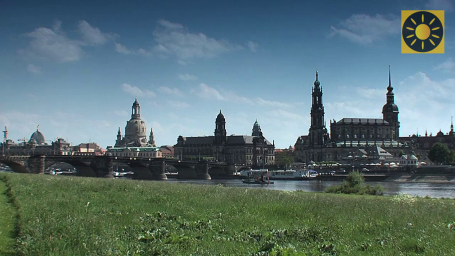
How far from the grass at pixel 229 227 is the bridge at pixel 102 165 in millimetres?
94178

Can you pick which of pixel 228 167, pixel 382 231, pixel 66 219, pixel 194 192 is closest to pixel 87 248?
pixel 66 219

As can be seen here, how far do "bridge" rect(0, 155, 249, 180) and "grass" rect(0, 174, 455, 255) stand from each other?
9418cm

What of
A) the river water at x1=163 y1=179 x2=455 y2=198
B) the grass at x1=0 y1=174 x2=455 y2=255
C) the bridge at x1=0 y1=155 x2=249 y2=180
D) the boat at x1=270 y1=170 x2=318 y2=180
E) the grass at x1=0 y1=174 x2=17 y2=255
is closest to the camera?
the grass at x1=0 y1=174 x2=455 y2=255

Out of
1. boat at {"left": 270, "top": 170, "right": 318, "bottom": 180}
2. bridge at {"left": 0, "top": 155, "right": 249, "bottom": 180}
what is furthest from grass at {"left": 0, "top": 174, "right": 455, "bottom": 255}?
boat at {"left": 270, "top": 170, "right": 318, "bottom": 180}

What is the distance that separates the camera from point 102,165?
412ft

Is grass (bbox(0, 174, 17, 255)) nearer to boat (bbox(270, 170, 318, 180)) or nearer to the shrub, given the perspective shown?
the shrub

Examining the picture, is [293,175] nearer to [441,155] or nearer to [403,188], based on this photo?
[403,188]

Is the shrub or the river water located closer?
the shrub

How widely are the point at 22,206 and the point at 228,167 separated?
178 meters

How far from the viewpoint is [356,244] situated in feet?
50.8

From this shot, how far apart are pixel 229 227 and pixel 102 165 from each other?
113m

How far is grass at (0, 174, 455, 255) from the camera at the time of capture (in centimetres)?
1433

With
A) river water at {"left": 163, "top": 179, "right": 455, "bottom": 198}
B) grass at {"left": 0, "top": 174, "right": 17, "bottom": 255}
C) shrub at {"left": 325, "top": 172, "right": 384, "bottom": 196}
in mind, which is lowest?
river water at {"left": 163, "top": 179, "right": 455, "bottom": 198}

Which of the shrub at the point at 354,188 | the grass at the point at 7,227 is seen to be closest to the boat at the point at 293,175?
the shrub at the point at 354,188
